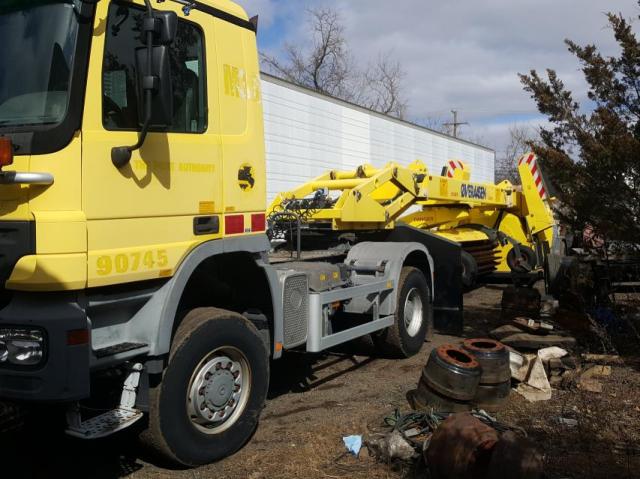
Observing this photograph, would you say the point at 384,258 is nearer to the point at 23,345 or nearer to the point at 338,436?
the point at 338,436

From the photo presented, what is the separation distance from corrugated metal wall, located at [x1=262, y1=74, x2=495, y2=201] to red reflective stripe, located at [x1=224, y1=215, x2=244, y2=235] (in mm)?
7277

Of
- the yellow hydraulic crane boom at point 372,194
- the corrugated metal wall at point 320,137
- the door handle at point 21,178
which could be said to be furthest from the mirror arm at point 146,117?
the corrugated metal wall at point 320,137

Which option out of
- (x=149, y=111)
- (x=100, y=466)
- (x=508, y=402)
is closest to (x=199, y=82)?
(x=149, y=111)

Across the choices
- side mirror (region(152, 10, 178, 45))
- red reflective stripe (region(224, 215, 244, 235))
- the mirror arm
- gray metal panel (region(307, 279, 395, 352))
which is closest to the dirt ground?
gray metal panel (region(307, 279, 395, 352))

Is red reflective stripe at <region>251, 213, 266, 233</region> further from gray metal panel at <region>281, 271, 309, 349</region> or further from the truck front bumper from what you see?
the truck front bumper

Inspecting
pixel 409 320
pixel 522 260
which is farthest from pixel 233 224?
pixel 522 260

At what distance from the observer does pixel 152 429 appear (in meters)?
3.87

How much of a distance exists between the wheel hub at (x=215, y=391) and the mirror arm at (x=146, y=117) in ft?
4.75

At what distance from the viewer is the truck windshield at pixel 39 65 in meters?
3.43

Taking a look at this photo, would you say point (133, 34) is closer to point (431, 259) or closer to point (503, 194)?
point (431, 259)

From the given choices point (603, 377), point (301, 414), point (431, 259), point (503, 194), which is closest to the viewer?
point (301, 414)

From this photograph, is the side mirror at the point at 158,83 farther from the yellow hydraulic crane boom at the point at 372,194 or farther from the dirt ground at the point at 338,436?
the yellow hydraulic crane boom at the point at 372,194

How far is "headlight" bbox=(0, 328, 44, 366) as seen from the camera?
3.27 m

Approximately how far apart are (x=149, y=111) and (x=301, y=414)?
298 centimetres
